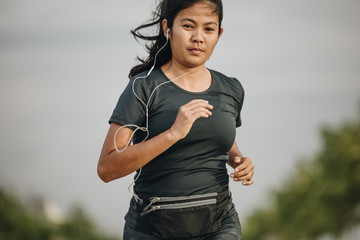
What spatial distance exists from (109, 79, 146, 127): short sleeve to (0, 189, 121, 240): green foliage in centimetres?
4201

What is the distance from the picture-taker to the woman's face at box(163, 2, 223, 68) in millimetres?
3482

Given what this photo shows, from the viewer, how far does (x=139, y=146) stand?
319 centimetres

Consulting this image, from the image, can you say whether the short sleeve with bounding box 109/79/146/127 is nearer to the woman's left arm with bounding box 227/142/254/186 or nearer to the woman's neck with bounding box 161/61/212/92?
the woman's neck with bounding box 161/61/212/92

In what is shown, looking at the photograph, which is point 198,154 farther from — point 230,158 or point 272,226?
point 272,226

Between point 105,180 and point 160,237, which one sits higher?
point 105,180

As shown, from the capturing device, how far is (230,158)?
3.99 m

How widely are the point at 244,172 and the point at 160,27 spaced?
4.10 feet

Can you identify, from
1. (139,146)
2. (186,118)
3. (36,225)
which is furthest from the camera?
(36,225)

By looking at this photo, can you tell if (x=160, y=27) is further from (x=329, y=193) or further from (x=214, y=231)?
(x=329, y=193)

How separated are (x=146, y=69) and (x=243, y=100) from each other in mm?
793

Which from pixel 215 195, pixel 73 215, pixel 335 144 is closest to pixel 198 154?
pixel 215 195

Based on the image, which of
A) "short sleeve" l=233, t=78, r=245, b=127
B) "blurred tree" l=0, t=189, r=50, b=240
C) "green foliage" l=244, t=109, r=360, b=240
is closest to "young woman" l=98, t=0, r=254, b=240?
"short sleeve" l=233, t=78, r=245, b=127

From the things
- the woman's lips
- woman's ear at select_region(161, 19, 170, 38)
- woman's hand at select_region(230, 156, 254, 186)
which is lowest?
woman's hand at select_region(230, 156, 254, 186)

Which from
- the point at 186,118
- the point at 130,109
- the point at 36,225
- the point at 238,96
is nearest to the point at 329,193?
the point at 238,96
